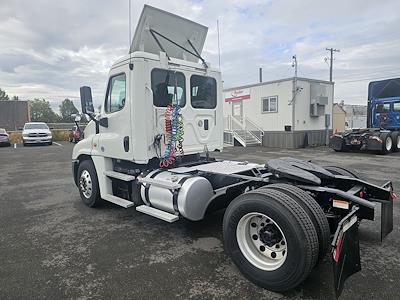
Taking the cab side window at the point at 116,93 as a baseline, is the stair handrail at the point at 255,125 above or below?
below

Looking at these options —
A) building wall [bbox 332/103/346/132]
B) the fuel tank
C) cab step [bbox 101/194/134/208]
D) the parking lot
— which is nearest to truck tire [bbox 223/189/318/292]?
the parking lot

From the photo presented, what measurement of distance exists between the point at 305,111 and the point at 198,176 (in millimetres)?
16512

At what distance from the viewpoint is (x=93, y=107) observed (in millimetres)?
5336

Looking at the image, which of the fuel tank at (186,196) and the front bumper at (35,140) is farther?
the front bumper at (35,140)

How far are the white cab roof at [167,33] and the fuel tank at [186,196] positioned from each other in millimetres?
2214

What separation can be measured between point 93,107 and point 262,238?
142 inches

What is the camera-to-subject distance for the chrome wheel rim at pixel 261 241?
320cm

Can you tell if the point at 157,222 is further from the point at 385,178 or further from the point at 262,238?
the point at 385,178

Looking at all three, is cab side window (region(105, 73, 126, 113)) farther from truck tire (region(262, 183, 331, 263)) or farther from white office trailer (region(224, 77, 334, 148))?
white office trailer (region(224, 77, 334, 148))

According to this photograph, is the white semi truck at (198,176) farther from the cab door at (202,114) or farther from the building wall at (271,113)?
the building wall at (271,113)

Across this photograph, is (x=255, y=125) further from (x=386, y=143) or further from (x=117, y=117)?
(x=117, y=117)

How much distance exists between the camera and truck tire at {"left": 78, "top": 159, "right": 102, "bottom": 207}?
579 centimetres

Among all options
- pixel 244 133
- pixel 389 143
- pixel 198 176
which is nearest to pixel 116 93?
pixel 198 176

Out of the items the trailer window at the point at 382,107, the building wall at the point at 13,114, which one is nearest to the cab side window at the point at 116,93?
the trailer window at the point at 382,107
